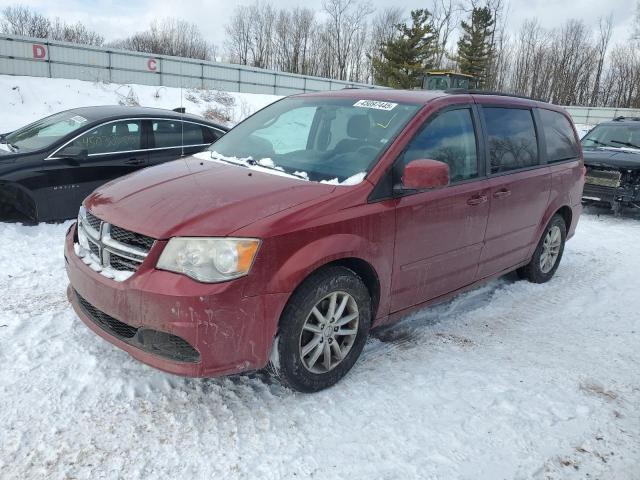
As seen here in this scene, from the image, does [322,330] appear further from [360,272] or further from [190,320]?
[190,320]

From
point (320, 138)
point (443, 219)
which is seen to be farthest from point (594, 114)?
point (320, 138)

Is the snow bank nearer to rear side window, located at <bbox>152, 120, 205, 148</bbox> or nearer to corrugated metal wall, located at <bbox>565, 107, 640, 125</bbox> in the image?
rear side window, located at <bbox>152, 120, 205, 148</bbox>

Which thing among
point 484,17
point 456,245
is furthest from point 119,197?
point 484,17

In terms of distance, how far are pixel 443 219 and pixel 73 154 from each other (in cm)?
447

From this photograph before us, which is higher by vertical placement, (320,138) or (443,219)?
(320,138)

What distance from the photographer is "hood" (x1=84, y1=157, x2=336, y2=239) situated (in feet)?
8.82

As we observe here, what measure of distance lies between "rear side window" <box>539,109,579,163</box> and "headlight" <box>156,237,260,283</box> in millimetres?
3636

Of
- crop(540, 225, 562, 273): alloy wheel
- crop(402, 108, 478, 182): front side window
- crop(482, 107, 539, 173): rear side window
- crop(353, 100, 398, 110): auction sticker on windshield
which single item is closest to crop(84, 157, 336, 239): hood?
crop(402, 108, 478, 182): front side window

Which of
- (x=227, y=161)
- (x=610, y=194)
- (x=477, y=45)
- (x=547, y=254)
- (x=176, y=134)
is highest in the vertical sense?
(x=477, y=45)

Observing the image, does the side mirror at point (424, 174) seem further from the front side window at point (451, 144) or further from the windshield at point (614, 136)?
the windshield at point (614, 136)

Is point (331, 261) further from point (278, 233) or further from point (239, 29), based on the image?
point (239, 29)

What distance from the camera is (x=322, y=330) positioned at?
9.96 ft

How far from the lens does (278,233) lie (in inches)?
106

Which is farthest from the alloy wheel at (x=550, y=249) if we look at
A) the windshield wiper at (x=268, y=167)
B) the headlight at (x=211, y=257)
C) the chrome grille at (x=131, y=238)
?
the chrome grille at (x=131, y=238)
